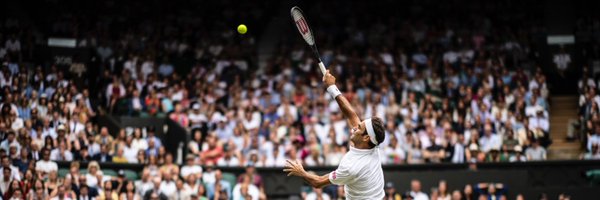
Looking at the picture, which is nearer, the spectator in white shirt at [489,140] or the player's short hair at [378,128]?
the player's short hair at [378,128]

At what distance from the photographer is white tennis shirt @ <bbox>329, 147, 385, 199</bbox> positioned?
10180 mm

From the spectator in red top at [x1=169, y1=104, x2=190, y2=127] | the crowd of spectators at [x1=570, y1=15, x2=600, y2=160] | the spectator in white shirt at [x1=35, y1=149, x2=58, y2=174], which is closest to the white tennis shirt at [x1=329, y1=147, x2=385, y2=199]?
the spectator in white shirt at [x1=35, y1=149, x2=58, y2=174]

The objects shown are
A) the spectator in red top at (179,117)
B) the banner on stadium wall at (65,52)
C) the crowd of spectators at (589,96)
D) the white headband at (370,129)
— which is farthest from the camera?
the banner on stadium wall at (65,52)

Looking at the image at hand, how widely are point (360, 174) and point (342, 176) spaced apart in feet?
0.63

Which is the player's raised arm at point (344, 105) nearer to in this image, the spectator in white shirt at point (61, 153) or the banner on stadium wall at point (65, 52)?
the spectator in white shirt at point (61, 153)

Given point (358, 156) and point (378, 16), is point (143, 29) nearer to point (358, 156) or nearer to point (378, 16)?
point (378, 16)

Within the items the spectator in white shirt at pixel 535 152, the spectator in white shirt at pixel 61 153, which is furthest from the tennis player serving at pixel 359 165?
the spectator in white shirt at pixel 535 152

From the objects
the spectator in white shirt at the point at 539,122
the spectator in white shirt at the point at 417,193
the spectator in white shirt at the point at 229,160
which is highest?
the spectator in white shirt at the point at 539,122

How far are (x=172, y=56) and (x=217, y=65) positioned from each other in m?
1.31

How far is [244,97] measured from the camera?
24.0 meters

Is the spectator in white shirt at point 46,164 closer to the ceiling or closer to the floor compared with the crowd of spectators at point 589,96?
closer to the floor

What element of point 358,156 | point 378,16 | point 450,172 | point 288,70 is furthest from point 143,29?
point 358,156

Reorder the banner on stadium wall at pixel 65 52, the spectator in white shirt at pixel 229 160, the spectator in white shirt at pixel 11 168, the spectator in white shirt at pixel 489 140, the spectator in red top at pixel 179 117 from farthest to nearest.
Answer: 1. the banner on stadium wall at pixel 65 52
2. the spectator in red top at pixel 179 117
3. the spectator in white shirt at pixel 489 140
4. the spectator in white shirt at pixel 229 160
5. the spectator in white shirt at pixel 11 168

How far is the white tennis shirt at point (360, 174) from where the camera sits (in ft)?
33.4
